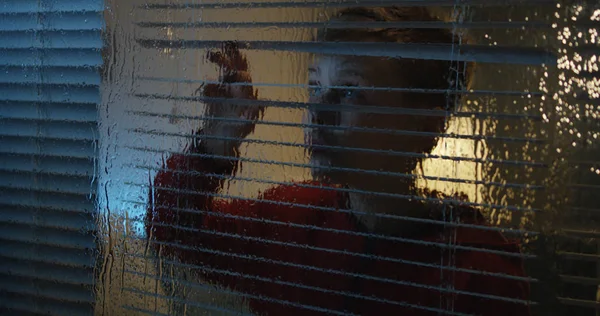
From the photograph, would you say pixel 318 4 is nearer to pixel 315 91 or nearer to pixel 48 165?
pixel 315 91

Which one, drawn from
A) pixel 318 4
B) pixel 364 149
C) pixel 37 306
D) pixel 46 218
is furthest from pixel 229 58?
pixel 37 306

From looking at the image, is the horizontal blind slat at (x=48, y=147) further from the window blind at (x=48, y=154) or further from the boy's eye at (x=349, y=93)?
the boy's eye at (x=349, y=93)

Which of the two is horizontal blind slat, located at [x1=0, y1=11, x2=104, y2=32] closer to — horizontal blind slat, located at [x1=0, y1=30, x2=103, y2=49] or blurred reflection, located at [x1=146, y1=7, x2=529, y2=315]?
horizontal blind slat, located at [x1=0, y1=30, x2=103, y2=49]

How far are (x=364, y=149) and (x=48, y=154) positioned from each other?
25.8 inches

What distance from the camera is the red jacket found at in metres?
0.82

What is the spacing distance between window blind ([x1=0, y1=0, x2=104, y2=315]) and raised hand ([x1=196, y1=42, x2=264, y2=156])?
25 centimetres

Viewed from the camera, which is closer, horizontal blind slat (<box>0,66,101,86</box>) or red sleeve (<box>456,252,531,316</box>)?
red sleeve (<box>456,252,531,316</box>)

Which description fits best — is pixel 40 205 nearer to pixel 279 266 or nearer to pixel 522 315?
pixel 279 266

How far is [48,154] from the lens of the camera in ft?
3.67

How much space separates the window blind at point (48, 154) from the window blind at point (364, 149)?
0.27ft

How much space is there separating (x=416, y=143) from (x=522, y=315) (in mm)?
291

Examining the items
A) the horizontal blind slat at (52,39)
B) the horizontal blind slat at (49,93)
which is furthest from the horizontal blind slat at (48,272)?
the horizontal blind slat at (52,39)

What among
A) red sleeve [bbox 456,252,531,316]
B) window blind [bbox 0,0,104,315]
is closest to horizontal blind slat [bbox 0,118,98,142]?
window blind [bbox 0,0,104,315]

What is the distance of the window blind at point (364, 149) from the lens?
0.78 m
